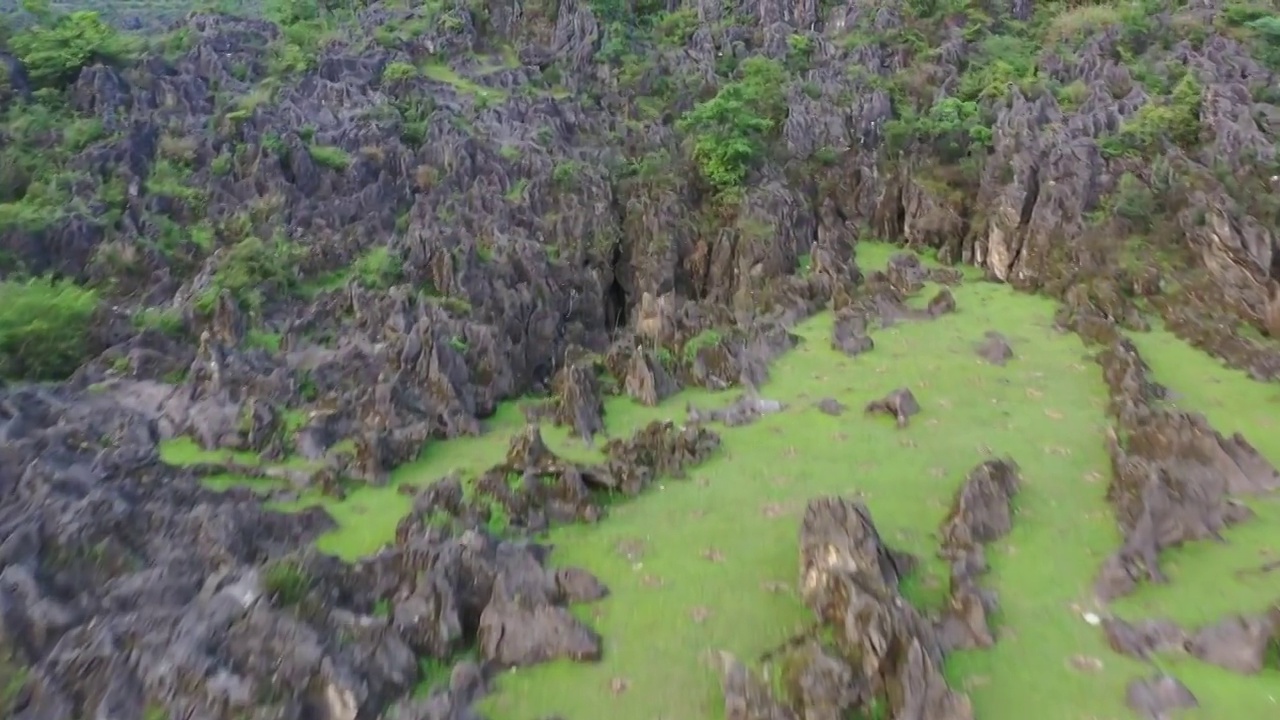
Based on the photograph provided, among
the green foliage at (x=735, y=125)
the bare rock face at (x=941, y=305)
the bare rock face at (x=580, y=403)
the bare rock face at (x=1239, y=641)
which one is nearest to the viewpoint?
the bare rock face at (x=1239, y=641)

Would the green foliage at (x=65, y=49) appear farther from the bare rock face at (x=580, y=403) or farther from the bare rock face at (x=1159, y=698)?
the bare rock face at (x=1159, y=698)

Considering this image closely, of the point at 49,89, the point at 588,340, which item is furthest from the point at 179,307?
the point at 49,89

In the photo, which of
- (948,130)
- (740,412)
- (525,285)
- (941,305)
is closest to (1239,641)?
(740,412)

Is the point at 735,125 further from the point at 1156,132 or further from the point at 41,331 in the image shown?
the point at 41,331

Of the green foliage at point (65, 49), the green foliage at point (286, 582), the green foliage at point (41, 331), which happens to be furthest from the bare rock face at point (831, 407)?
the green foliage at point (65, 49)

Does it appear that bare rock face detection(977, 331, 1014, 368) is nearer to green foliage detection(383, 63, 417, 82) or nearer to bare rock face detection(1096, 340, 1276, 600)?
bare rock face detection(1096, 340, 1276, 600)

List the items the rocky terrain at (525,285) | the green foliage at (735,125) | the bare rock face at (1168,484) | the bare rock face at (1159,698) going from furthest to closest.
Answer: the green foliage at (735,125) → the bare rock face at (1168,484) → the rocky terrain at (525,285) → the bare rock face at (1159,698)
